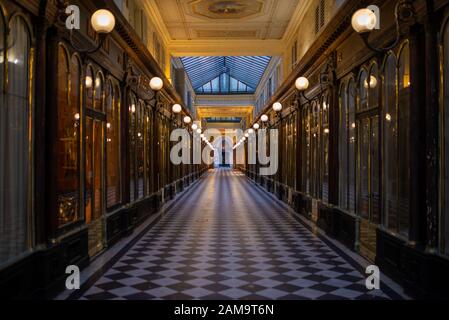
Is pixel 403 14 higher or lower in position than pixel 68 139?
higher

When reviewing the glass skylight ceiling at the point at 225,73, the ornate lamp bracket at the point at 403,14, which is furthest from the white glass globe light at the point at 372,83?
the glass skylight ceiling at the point at 225,73

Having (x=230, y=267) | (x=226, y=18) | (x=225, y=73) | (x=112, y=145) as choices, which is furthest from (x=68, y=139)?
(x=225, y=73)

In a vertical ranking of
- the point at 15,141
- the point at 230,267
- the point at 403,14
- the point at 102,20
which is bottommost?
the point at 230,267

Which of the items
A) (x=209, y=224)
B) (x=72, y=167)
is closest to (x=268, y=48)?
(x=209, y=224)

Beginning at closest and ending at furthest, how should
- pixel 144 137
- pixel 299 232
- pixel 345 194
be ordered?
pixel 345 194
pixel 299 232
pixel 144 137

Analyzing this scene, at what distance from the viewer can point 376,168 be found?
6480 mm

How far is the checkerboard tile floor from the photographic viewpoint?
195 inches

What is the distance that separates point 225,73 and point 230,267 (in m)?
26.7

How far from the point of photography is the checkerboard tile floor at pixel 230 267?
4.95 metres

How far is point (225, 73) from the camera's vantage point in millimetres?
31844

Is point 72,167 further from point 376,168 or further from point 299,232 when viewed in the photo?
point 299,232

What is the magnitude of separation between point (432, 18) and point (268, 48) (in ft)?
37.7

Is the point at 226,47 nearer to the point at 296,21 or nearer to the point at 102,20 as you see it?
the point at 296,21

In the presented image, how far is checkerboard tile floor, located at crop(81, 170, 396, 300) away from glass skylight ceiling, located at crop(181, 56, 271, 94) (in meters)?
14.0
